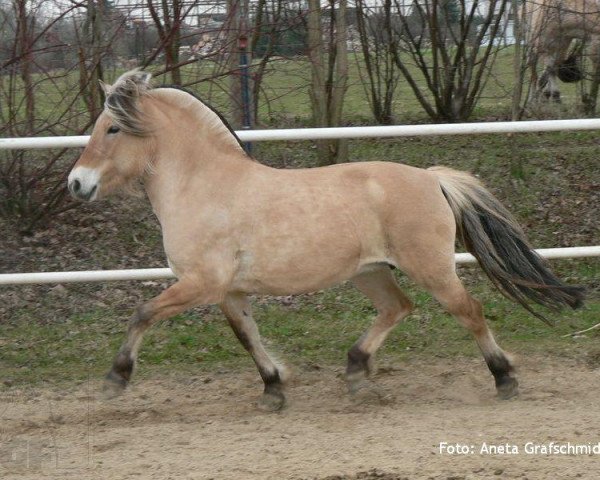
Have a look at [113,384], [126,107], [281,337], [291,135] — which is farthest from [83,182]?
[281,337]

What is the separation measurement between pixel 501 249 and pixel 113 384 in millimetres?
2193

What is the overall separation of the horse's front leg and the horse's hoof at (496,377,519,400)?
1.68 meters

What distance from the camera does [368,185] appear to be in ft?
16.2

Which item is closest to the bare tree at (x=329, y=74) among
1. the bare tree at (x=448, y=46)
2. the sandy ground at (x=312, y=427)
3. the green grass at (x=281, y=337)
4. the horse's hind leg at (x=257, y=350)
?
the bare tree at (x=448, y=46)

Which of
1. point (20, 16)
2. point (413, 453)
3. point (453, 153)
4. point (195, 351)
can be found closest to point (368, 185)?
point (413, 453)

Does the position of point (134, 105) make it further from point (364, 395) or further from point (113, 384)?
point (364, 395)

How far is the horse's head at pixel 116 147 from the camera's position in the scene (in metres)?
4.79

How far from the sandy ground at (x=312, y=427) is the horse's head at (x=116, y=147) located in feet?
4.03

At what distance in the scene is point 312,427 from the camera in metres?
4.70

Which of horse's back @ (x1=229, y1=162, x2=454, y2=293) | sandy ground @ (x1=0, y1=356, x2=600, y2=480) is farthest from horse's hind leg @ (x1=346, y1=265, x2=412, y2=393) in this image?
horse's back @ (x1=229, y1=162, x2=454, y2=293)

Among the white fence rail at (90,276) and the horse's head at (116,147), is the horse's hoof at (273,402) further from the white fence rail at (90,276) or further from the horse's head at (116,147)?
the horse's head at (116,147)

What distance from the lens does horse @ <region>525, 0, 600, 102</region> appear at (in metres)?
8.59

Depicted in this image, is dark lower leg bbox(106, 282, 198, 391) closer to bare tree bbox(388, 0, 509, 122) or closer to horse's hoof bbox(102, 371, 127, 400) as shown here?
horse's hoof bbox(102, 371, 127, 400)

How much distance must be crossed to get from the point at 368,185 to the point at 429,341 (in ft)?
5.41
